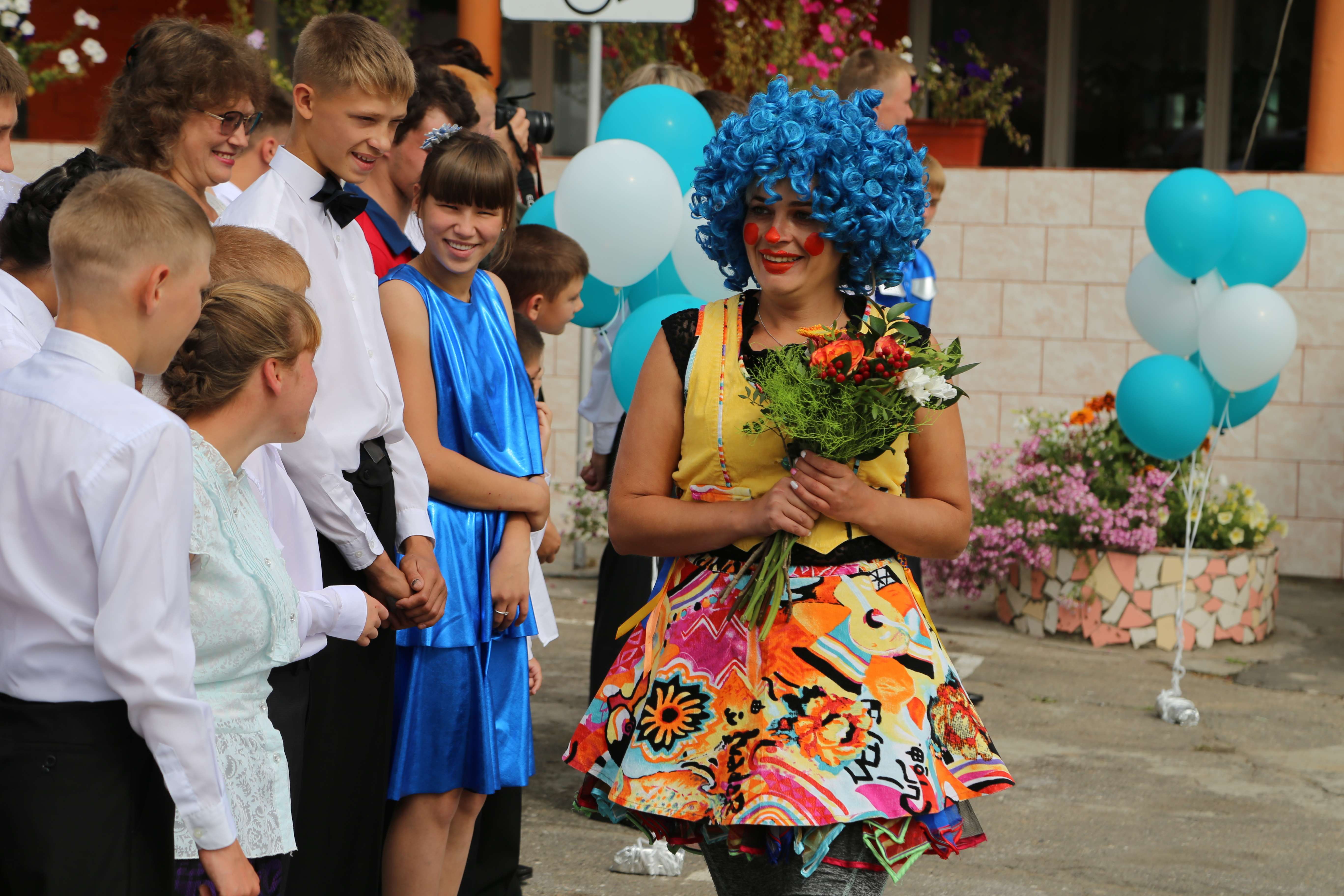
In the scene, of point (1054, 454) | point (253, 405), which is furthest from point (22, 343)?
point (1054, 454)

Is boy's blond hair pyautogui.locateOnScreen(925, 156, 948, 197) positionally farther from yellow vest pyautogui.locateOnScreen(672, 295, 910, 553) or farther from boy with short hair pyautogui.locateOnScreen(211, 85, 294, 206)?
yellow vest pyautogui.locateOnScreen(672, 295, 910, 553)

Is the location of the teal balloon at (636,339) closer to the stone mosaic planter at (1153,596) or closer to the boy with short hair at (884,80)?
the boy with short hair at (884,80)

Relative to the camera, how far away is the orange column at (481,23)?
8.77m

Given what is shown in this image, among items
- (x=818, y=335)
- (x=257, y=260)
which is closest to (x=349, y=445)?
(x=257, y=260)

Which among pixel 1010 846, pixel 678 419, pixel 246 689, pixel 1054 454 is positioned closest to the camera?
pixel 246 689

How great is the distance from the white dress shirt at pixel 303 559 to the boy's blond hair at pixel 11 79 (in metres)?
0.97

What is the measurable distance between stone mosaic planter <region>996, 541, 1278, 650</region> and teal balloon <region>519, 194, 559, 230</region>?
315cm

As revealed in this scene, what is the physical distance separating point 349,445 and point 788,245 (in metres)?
0.91

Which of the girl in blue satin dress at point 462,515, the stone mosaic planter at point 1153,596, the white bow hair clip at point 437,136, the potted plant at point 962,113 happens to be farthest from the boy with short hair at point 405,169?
the potted plant at point 962,113

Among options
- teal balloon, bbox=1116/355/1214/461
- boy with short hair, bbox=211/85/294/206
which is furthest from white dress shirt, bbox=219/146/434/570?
teal balloon, bbox=1116/355/1214/461

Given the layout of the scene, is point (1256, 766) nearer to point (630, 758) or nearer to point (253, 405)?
point (630, 758)

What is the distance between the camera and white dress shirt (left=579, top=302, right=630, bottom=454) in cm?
459

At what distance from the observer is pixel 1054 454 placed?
268 inches

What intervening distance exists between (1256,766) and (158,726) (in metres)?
4.19
